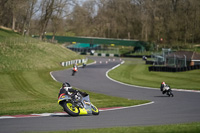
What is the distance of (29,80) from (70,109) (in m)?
22.7

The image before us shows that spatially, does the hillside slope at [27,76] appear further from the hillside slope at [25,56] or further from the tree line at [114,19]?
the tree line at [114,19]

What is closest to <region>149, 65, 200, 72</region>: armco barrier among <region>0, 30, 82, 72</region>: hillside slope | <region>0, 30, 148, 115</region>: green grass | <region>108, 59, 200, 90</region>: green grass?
<region>108, 59, 200, 90</region>: green grass

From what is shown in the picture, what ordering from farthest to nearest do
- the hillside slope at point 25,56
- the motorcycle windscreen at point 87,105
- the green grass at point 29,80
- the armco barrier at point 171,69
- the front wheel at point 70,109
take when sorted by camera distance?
1. the armco barrier at point 171,69
2. the hillside slope at point 25,56
3. the green grass at point 29,80
4. the motorcycle windscreen at point 87,105
5. the front wheel at point 70,109

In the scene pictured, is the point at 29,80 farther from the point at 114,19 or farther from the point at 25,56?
the point at 114,19

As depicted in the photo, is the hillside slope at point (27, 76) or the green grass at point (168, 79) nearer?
the hillside slope at point (27, 76)

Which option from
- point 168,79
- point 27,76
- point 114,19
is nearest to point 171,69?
point 168,79

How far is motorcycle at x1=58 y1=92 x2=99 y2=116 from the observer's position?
14.3 m

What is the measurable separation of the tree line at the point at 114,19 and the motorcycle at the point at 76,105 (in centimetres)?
5504

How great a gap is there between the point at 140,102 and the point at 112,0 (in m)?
157

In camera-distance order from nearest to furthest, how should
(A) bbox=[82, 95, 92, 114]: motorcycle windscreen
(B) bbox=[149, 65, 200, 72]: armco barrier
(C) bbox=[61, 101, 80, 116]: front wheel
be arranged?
1. (C) bbox=[61, 101, 80, 116]: front wheel
2. (A) bbox=[82, 95, 92, 114]: motorcycle windscreen
3. (B) bbox=[149, 65, 200, 72]: armco barrier

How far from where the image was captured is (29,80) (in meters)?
36.2

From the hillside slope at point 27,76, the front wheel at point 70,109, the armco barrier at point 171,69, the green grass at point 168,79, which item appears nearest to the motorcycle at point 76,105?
the front wheel at point 70,109

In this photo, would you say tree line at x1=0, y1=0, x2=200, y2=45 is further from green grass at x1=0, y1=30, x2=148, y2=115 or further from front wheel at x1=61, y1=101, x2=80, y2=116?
front wheel at x1=61, y1=101, x2=80, y2=116

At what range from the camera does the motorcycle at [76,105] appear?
46.9ft
